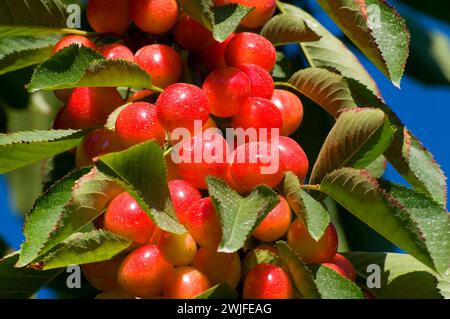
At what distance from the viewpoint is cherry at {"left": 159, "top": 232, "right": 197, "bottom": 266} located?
3.02ft

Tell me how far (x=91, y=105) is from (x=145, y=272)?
27 cm

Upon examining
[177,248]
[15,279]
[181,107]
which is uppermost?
[181,107]

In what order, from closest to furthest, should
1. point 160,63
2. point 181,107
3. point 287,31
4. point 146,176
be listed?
point 146,176, point 181,107, point 160,63, point 287,31

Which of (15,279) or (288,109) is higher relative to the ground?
(288,109)

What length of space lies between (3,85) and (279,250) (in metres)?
0.87

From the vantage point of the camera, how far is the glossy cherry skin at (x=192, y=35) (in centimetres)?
113

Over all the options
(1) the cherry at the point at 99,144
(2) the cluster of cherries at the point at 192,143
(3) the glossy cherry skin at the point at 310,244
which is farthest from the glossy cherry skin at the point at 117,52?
(3) the glossy cherry skin at the point at 310,244

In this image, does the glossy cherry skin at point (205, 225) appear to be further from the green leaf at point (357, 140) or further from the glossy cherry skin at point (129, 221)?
the green leaf at point (357, 140)

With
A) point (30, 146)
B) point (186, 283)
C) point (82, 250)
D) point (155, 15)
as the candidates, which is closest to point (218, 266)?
point (186, 283)

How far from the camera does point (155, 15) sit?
1.14 meters

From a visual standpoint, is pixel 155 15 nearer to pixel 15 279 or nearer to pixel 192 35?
pixel 192 35

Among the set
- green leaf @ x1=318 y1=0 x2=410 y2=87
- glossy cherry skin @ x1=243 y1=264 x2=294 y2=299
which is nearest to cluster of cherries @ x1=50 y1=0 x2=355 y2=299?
glossy cherry skin @ x1=243 y1=264 x2=294 y2=299

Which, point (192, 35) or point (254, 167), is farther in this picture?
point (192, 35)
